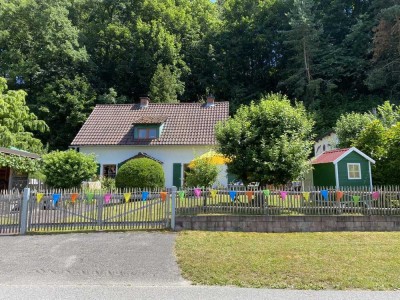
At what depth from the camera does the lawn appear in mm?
6582

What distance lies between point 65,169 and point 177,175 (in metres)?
7.82

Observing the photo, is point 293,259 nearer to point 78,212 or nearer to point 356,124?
point 78,212

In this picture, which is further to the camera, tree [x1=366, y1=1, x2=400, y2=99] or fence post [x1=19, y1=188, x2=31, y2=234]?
tree [x1=366, y1=1, x2=400, y2=99]

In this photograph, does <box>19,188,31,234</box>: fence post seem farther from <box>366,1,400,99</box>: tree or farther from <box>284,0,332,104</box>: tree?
<box>366,1,400,99</box>: tree

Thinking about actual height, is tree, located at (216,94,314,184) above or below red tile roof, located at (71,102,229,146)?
below

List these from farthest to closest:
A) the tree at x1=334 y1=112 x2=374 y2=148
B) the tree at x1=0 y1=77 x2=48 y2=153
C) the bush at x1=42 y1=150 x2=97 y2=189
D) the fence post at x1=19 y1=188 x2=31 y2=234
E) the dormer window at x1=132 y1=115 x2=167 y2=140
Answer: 1. the tree at x1=0 y1=77 x2=48 y2=153
2. the dormer window at x1=132 y1=115 x2=167 y2=140
3. the tree at x1=334 y1=112 x2=374 y2=148
4. the bush at x1=42 y1=150 x2=97 y2=189
5. the fence post at x1=19 y1=188 x2=31 y2=234

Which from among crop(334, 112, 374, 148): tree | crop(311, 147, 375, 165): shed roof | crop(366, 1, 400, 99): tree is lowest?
crop(311, 147, 375, 165): shed roof

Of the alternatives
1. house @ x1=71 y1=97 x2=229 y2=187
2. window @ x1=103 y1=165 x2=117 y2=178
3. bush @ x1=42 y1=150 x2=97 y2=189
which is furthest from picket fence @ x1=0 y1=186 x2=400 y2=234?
window @ x1=103 y1=165 x2=117 y2=178

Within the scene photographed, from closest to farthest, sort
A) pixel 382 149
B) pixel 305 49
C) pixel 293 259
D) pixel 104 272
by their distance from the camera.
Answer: pixel 104 272 < pixel 293 259 < pixel 382 149 < pixel 305 49

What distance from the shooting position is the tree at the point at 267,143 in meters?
12.7

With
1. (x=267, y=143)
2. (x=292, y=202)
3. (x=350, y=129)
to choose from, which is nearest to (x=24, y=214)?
(x=292, y=202)

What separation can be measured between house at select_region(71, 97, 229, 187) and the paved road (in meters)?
12.3

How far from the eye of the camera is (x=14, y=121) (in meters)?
26.4

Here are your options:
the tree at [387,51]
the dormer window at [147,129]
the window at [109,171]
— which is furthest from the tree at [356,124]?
the window at [109,171]
